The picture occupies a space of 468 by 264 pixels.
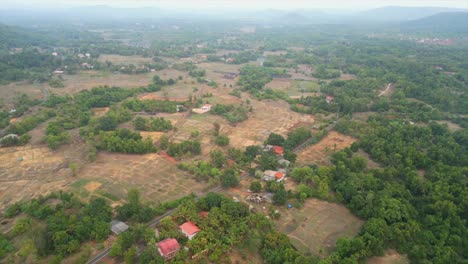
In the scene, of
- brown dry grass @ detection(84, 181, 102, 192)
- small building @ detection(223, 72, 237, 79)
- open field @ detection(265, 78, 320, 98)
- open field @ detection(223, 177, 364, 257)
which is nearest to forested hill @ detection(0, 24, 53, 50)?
small building @ detection(223, 72, 237, 79)

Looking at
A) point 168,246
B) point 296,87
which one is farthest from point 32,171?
point 296,87

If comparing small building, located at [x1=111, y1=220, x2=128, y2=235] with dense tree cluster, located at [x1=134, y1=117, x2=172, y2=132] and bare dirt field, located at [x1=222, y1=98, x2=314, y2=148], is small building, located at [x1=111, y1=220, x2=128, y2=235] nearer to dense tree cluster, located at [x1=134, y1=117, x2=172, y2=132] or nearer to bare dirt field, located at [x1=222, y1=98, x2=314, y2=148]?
bare dirt field, located at [x1=222, y1=98, x2=314, y2=148]

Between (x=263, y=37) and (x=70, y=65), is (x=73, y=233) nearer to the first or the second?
(x=70, y=65)

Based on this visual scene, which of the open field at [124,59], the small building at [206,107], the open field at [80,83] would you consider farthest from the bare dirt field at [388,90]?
the open field at [124,59]

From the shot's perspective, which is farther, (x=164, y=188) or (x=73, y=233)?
(x=164, y=188)

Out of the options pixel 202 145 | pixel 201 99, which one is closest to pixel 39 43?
pixel 201 99

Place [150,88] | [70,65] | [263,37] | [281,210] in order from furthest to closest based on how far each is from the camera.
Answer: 1. [263,37]
2. [70,65]
3. [150,88]
4. [281,210]
